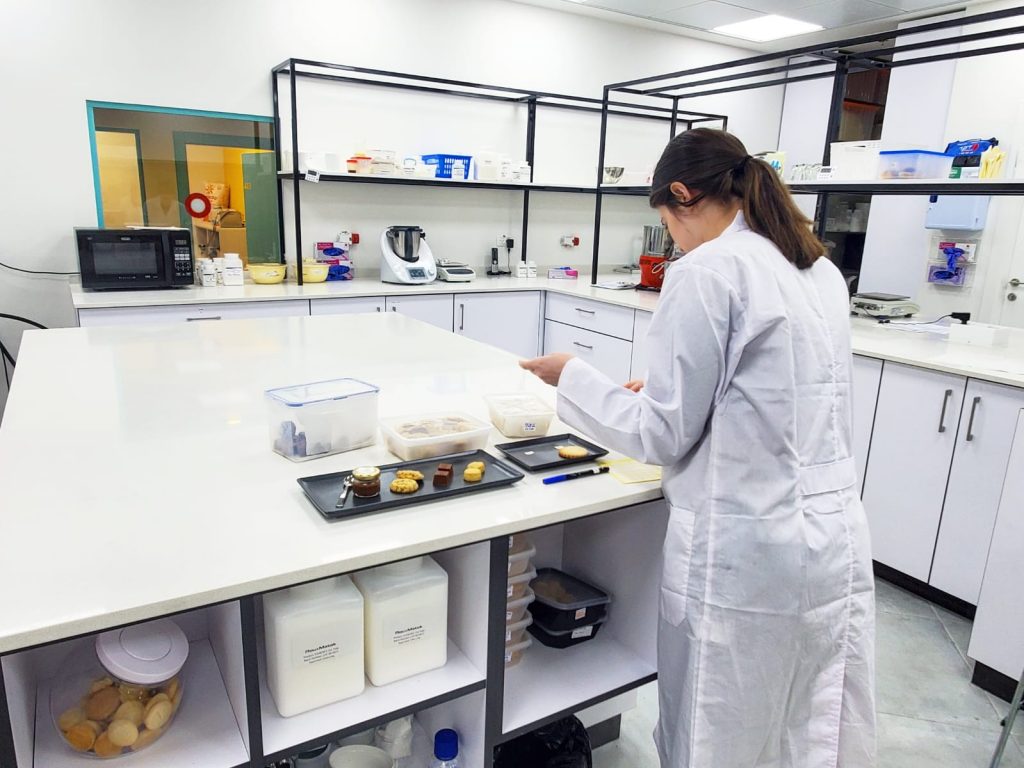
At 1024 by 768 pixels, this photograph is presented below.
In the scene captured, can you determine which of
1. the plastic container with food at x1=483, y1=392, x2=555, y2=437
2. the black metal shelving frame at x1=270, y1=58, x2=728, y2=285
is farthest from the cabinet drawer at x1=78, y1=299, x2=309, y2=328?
the plastic container with food at x1=483, y1=392, x2=555, y2=437

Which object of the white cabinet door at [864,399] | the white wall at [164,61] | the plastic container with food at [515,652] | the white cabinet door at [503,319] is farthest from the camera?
the white cabinet door at [503,319]

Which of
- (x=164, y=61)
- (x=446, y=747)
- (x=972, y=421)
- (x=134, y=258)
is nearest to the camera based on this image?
(x=446, y=747)

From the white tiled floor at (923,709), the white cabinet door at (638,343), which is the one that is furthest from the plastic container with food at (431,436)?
the white cabinet door at (638,343)

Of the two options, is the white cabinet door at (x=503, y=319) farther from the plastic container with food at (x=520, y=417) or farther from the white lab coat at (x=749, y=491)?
the white lab coat at (x=749, y=491)

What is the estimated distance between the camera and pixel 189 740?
1090mm

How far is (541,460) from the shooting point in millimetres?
1434

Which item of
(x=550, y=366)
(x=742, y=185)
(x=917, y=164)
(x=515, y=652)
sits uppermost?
(x=917, y=164)

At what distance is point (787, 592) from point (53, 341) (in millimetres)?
2318

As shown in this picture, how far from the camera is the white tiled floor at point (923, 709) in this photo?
192 centimetres

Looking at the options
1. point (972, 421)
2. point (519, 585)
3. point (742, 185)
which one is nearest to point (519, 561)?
point (519, 585)

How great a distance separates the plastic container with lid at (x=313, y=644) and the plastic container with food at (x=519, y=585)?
37 centimetres

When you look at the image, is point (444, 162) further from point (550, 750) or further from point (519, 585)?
point (550, 750)

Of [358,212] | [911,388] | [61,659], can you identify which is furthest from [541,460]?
[358,212]

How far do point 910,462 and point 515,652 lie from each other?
1.85 metres
